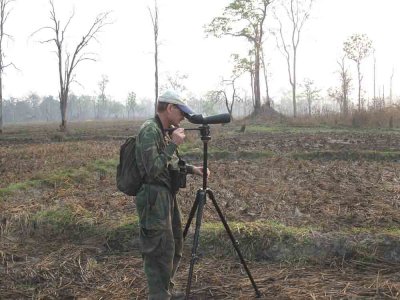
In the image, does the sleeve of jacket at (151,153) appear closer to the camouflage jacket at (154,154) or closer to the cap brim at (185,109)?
the camouflage jacket at (154,154)

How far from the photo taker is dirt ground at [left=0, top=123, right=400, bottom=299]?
12.7 feet

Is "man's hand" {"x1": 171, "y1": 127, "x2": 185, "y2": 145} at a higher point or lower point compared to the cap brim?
lower

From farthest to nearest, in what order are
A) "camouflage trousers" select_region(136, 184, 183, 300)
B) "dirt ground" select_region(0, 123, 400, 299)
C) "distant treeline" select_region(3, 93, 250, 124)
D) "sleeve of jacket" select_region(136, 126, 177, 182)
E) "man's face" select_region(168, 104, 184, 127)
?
"distant treeline" select_region(3, 93, 250, 124) → "dirt ground" select_region(0, 123, 400, 299) → "man's face" select_region(168, 104, 184, 127) → "camouflage trousers" select_region(136, 184, 183, 300) → "sleeve of jacket" select_region(136, 126, 177, 182)

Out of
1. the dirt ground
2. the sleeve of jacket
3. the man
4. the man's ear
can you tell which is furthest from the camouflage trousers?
the dirt ground

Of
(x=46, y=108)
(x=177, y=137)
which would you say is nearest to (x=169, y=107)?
(x=177, y=137)

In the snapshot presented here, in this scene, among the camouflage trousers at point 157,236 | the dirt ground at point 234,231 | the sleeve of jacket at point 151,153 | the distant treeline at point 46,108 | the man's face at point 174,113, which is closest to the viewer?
the sleeve of jacket at point 151,153

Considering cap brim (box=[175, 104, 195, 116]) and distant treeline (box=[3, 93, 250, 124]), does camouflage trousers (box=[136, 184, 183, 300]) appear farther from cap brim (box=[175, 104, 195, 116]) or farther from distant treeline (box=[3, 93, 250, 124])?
distant treeline (box=[3, 93, 250, 124])

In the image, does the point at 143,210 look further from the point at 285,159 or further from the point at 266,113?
the point at 266,113

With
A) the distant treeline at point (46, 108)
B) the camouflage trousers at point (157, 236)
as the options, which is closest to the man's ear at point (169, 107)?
the camouflage trousers at point (157, 236)

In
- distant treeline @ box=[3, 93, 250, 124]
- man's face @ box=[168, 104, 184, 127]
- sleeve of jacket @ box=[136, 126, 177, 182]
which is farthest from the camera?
distant treeline @ box=[3, 93, 250, 124]

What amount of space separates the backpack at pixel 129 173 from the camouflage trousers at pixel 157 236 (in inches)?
2.5

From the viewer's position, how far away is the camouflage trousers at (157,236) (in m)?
3.06

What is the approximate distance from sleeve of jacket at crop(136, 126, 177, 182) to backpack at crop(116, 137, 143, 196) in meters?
0.08

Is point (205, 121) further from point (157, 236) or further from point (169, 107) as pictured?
point (157, 236)
